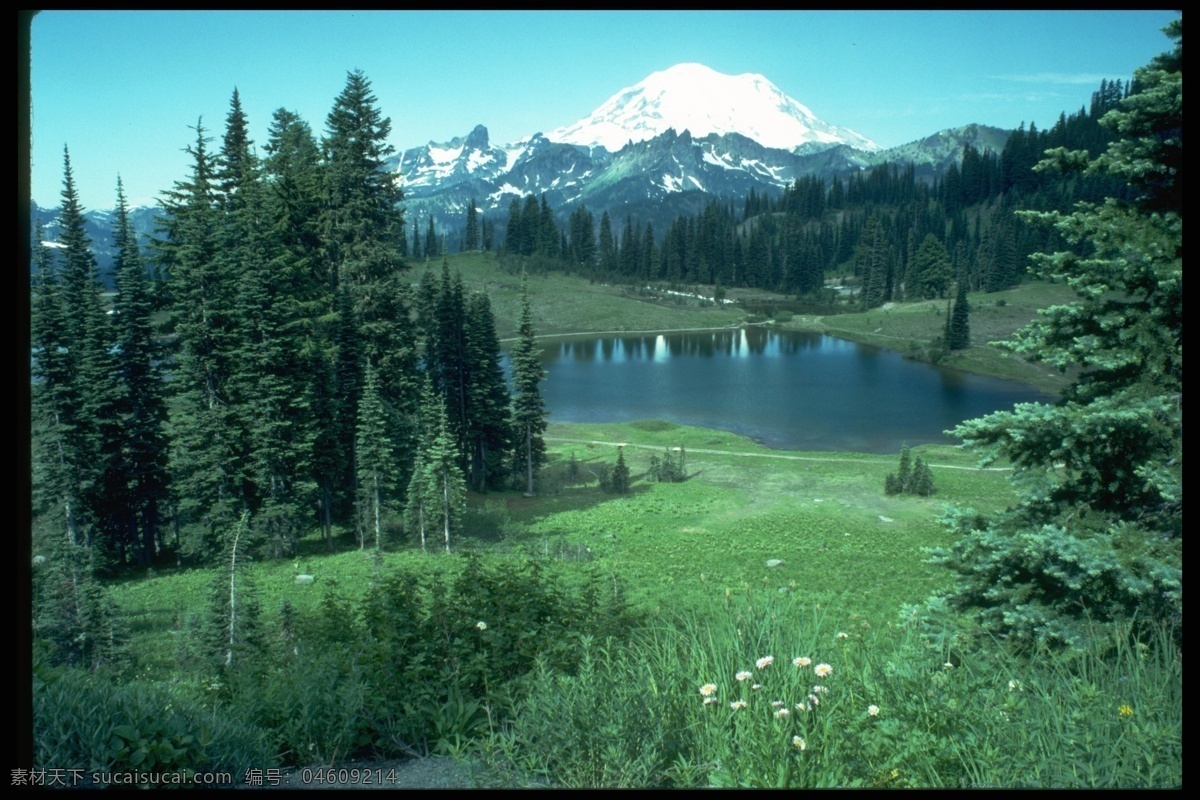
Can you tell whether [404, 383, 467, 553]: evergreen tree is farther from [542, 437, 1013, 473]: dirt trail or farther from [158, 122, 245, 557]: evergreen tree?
[542, 437, 1013, 473]: dirt trail

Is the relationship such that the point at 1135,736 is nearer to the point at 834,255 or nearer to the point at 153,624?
the point at 153,624

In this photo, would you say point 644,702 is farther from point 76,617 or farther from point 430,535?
point 430,535

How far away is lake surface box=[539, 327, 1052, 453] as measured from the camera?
165 feet

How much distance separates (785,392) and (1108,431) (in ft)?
194

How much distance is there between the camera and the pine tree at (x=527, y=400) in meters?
33.8

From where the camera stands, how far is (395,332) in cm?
2677

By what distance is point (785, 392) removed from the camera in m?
62.8

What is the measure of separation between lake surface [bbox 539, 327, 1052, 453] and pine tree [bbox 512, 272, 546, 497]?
5118mm

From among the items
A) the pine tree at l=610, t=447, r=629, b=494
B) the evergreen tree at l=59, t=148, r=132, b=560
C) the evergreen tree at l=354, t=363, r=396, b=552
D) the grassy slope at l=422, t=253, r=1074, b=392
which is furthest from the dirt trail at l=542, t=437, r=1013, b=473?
the grassy slope at l=422, t=253, r=1074, b=392

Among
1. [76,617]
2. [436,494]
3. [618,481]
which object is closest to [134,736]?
[76,617]

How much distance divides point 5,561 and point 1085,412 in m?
6.33

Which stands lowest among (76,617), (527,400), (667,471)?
(667,471)

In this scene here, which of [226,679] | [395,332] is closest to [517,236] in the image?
[395,332]

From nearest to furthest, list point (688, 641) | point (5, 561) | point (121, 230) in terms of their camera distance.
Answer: point (5, 561) < point (688, 641) < point (121, 230)
